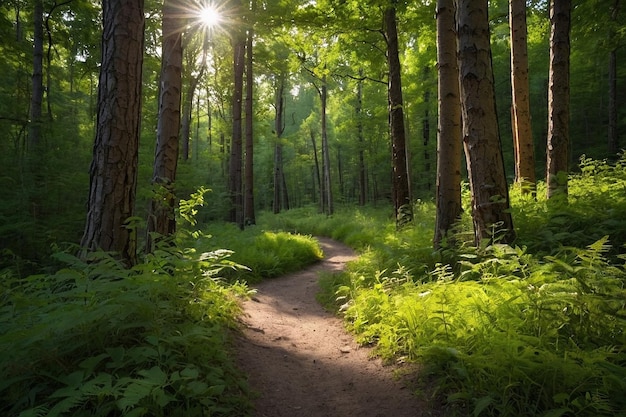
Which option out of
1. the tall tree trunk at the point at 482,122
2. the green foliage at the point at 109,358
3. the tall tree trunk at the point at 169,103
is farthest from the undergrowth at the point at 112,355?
the tall tree trunk at the point at 482,122

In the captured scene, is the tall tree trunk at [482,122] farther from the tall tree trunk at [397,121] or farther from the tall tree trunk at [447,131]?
the tall tree trunk at [397,121]

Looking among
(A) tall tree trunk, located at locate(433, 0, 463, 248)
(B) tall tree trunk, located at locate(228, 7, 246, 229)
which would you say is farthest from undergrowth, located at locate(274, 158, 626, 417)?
(B) tall tree trunk, located at locate(228, 7, 246, 229)

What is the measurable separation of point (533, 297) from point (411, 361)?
4.08 feet

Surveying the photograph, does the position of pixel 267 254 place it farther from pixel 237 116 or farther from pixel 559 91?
pixel 237 116

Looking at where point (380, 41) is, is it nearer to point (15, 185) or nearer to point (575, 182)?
point (575, 182)

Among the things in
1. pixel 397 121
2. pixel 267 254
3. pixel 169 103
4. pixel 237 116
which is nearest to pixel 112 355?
pixel 169 103

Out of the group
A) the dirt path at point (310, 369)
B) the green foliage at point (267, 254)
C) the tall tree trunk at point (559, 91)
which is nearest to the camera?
the dirt path at point (310, 369)

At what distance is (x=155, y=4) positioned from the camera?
12.7 metres

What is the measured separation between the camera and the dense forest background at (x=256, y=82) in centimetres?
906

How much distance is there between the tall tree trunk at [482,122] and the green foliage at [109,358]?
3579 mm

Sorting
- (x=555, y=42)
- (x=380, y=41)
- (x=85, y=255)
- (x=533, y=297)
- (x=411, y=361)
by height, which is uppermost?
(x=380, y=41)

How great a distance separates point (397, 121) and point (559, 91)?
412cm

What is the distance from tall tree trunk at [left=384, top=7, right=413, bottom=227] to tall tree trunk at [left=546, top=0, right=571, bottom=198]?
12.5 feet

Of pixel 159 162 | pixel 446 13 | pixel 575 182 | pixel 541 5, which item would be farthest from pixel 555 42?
pixel 159 162
